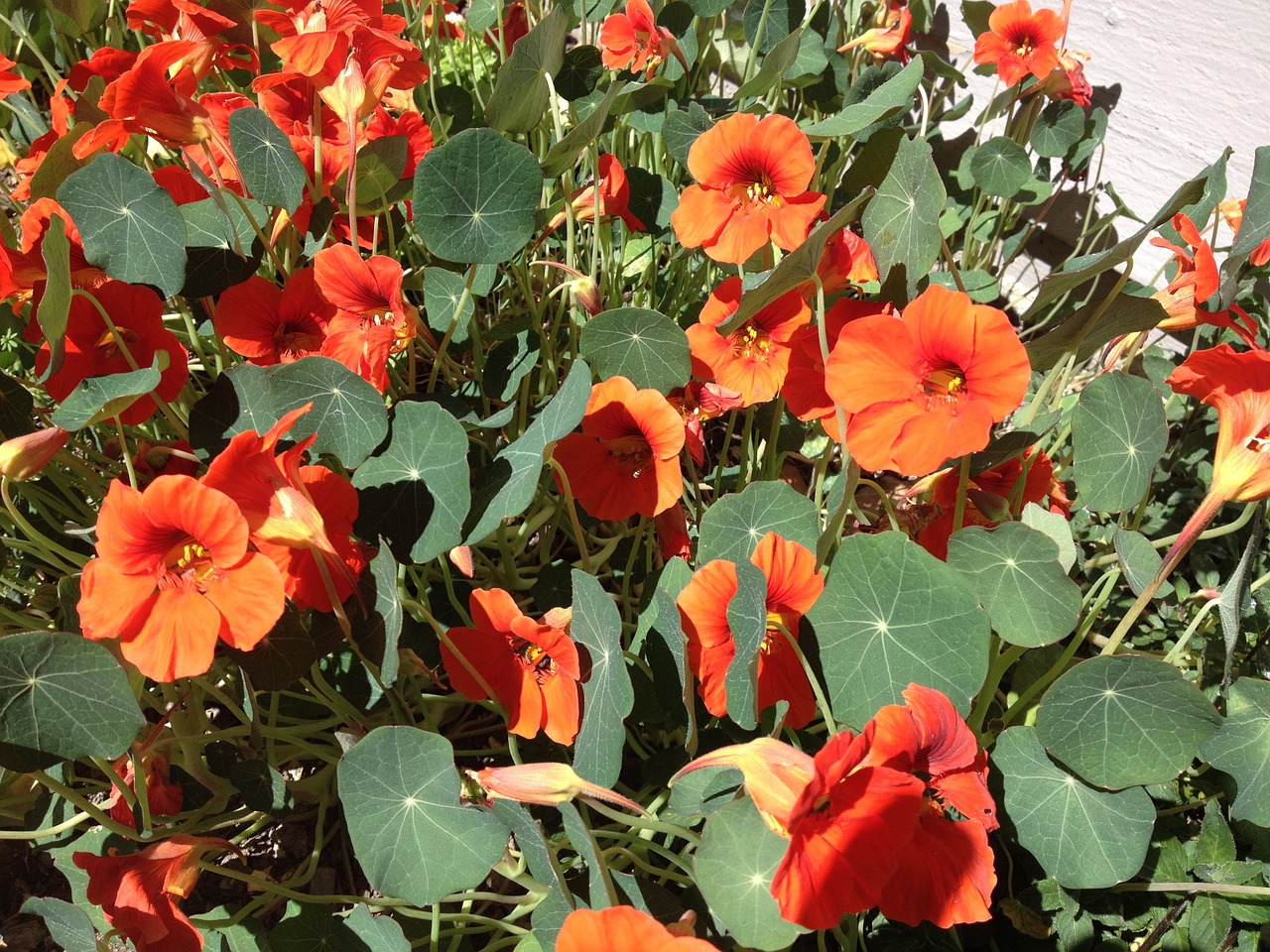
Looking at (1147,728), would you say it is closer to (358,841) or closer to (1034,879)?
(1034,879)

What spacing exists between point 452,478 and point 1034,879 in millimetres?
1004

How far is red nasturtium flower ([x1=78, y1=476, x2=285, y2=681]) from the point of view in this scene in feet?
3.11

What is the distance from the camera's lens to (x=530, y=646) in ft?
4.12

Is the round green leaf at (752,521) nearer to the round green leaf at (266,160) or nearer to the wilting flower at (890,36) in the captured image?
the round green leaf at (266,160)

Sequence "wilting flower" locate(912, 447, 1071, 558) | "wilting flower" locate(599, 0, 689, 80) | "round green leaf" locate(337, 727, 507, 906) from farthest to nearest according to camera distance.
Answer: "wilting flower" locate(599, 0, 689, 80), "wilting flower" locate(912, 447, 1071, 558), "round green leaf" locate(337, 727, 507, 906)

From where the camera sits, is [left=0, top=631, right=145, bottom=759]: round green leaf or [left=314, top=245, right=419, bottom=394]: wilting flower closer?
[left=0, top=631, right=145, bottom=759]: round green leaf

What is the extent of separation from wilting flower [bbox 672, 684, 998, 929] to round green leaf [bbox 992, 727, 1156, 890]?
23 centimetres

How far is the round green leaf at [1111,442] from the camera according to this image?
127 cm

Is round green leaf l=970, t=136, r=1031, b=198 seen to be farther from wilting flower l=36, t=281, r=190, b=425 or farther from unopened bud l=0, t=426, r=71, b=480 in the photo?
unopened bud l=0, t=426, r=71, b=480

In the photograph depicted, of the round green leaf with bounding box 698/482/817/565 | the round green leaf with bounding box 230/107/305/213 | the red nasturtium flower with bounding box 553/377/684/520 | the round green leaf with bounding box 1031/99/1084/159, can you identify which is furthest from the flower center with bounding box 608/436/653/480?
the round green leaf with bounding box 1031/99/1084/159

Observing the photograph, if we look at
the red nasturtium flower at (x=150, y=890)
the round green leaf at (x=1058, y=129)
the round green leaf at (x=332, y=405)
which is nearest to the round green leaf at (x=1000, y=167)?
the round green leaf at (x=1058, y=129)

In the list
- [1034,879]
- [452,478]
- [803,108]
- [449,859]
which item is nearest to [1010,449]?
[1034,879]

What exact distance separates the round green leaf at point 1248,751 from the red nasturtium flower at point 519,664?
808 millimetres

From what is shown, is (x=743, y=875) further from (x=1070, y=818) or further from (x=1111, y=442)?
(x=1111, y=442)
